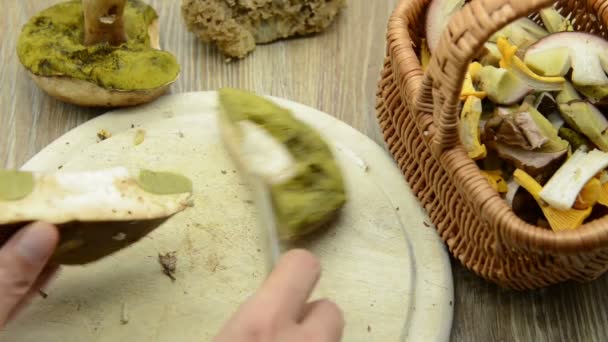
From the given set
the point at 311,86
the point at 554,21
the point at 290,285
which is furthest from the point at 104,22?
the point at 554,21

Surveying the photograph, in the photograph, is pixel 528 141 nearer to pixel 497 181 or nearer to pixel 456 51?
pixel 497 181

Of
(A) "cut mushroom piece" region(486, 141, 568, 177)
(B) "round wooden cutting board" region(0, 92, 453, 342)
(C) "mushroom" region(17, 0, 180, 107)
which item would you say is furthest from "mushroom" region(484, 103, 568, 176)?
(C) "mushroom" region(17, 0, 180, 107)

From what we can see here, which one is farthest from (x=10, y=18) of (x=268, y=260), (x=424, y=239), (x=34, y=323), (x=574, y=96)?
(x=574, y=96)

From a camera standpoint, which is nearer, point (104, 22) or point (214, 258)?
point (214, 258)

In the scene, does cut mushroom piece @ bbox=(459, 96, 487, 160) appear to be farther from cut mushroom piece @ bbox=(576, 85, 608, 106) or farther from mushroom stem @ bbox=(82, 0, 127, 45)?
mushroom stem @ bbox=(82, 0, 127, 45)

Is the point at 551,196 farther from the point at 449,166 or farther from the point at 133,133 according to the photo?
the point at 133,133

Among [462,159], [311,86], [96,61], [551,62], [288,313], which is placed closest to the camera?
[288,313]
